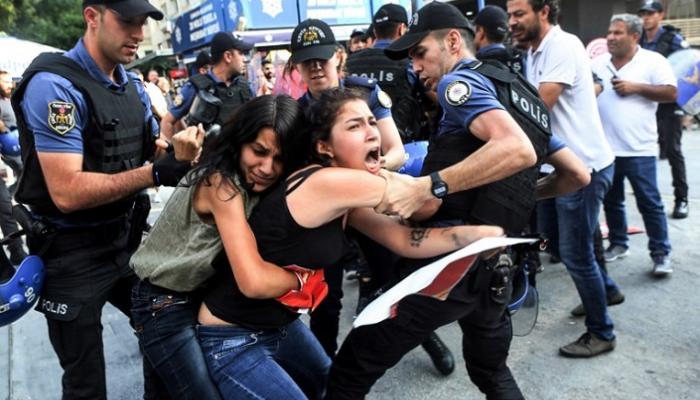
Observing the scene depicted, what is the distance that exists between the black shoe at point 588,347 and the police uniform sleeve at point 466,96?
1842mm

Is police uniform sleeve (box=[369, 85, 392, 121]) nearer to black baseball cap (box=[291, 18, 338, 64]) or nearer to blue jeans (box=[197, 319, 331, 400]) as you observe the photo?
black baseball cap (box=[291, 18, 338, 64])

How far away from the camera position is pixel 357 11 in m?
17.7

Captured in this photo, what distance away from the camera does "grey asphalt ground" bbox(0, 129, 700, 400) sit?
113 inches

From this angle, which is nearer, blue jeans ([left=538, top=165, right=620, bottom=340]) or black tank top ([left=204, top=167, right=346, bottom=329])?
black tank top ([left=204, top=167, right=346, bottom=329])

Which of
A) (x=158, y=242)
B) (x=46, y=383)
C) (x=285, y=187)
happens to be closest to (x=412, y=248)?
(x=285, y=187)

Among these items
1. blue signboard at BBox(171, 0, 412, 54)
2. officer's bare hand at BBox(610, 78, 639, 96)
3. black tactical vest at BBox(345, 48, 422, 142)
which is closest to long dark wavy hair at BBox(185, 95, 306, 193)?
black tactical vest at BBox(345, 48, 422, 142)

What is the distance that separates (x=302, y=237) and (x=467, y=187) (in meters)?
0.55

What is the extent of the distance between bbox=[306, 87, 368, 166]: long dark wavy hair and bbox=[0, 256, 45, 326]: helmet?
1163 millimetres

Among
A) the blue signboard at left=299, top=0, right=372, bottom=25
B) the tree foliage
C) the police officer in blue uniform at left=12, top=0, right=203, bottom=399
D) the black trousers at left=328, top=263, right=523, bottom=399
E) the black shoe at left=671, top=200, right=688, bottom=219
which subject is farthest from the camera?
the tree foliage

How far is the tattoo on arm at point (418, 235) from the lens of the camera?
195cm

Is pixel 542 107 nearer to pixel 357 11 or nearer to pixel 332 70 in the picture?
pixel 332 70

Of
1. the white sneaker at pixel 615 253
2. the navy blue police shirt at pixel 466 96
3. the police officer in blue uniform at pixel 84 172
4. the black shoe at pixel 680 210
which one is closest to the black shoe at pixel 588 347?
the white sneaker at pixel 615 253

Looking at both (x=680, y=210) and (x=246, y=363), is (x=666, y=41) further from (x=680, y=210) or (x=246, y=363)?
(x=246, y=363)

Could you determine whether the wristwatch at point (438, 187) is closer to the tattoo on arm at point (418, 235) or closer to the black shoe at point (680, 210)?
the tattoo on arm at point (418, 235)
